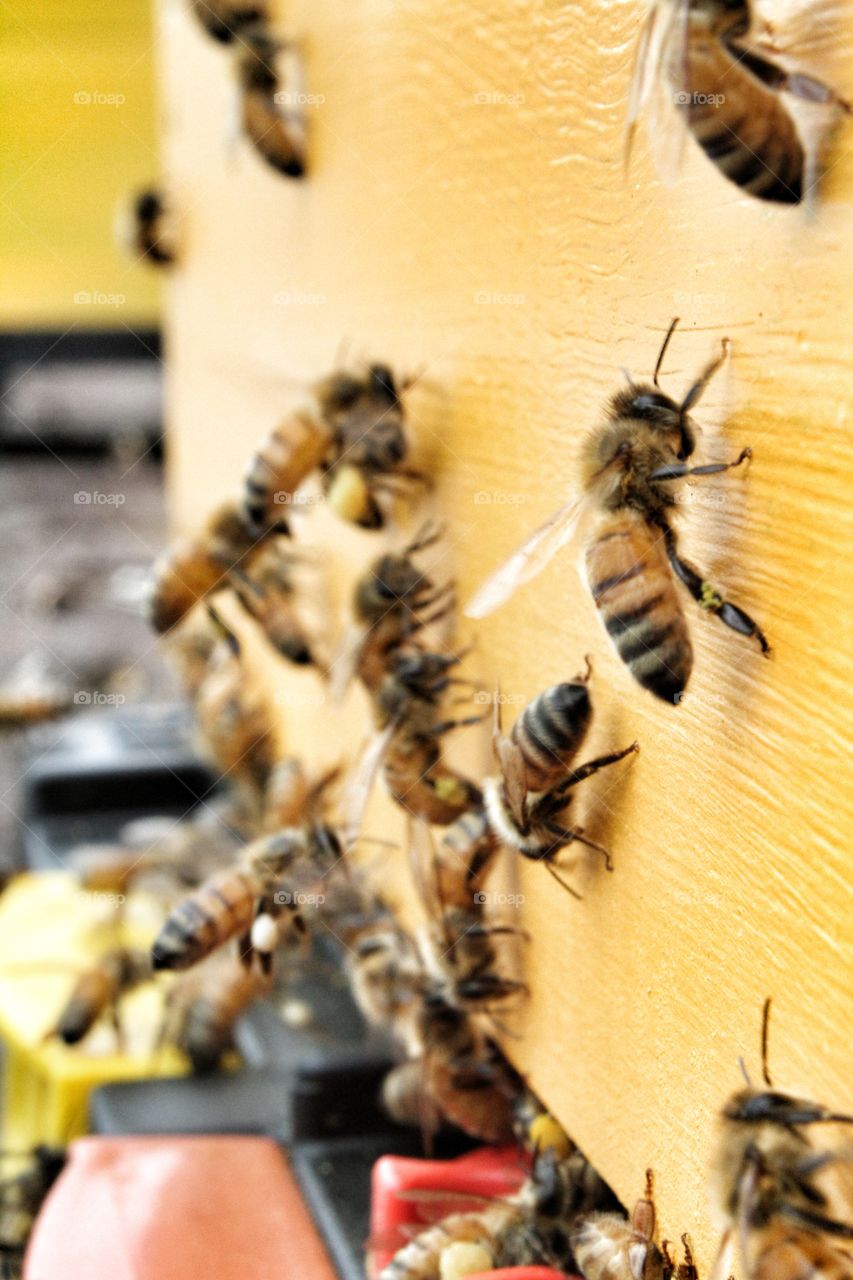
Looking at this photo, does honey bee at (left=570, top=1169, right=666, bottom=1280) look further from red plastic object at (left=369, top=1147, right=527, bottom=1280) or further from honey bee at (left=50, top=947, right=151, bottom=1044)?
honey bee at (left=50, top=947, right=151, bottom=1044)

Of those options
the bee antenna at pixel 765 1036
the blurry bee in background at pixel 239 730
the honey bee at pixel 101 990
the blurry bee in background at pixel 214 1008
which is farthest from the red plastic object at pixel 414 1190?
the blurry bee in background at pixel 239 730

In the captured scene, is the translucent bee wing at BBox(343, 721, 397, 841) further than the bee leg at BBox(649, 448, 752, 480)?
Yes

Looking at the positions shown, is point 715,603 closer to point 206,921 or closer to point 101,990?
point 206,921

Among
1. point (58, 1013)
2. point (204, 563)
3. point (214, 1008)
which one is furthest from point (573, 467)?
point (58, 1013)

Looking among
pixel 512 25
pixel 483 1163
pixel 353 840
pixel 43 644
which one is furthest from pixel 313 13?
pixel 43 644

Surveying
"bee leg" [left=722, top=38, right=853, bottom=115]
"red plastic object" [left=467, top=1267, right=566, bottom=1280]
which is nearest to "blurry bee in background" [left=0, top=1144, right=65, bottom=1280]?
"red plastic object" [left=467, top=1267, right=566, bottom=1280]
